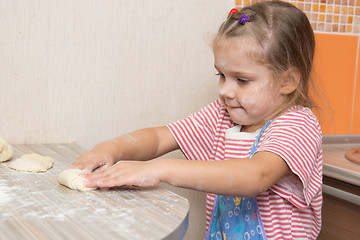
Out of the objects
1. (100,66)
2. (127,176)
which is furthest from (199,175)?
(100,66)

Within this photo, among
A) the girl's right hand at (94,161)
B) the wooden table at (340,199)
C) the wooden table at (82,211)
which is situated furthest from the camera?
the wooden table at (340,199)

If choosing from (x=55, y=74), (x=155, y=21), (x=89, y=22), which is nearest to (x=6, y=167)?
(x=55, y=74)

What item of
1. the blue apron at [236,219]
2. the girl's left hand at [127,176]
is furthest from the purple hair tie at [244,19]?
the girl's left hand at [127,176]

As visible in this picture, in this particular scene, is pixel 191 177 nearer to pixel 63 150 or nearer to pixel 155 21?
pixel 63 150

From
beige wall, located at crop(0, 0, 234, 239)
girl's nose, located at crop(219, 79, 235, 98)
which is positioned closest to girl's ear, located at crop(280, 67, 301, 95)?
girl's nose, located at crop(219, 79, 235, 98)

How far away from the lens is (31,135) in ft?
3.38

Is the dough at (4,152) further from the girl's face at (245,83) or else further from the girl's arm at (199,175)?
the girl's face at (245,83)

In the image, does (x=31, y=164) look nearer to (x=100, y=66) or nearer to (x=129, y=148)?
(x=129, y=148)

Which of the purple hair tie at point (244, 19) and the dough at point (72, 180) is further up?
the purple hair tie at point (244, 19)

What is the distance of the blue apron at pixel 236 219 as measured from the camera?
91 cm

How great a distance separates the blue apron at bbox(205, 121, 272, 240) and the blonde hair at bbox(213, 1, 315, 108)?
0.13m

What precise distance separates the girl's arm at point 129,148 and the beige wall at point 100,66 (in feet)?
0.51

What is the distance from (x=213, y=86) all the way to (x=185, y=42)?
0.16 meters

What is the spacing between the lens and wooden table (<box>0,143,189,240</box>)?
508mm
